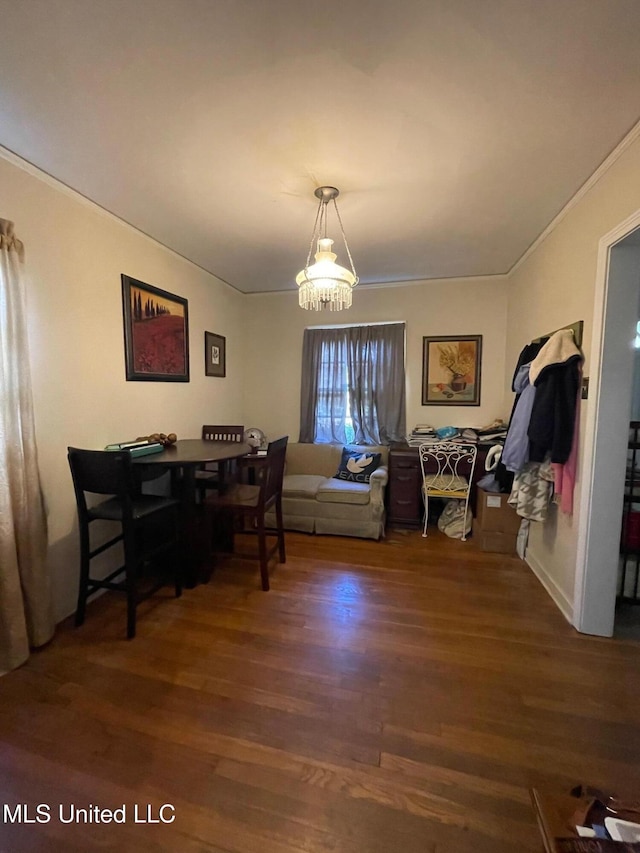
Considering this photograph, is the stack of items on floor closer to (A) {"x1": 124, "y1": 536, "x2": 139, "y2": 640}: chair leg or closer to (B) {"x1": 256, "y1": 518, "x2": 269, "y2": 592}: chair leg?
(B) {"x1": 256, "y1": 518, "x2": 269, "y2": 592}: chair leg

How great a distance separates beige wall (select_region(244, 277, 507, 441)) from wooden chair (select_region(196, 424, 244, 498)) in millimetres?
925

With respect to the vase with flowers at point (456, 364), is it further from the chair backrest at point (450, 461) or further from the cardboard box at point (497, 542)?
the cardboard box at point (497, 542)

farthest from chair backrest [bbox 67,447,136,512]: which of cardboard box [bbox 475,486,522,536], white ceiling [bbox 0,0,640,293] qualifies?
cardboard box [bbox 475,486,522,536]

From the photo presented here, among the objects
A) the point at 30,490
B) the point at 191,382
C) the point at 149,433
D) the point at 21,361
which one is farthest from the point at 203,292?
the point at 30,490

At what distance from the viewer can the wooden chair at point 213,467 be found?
112 inches

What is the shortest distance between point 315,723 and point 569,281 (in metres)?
2.80

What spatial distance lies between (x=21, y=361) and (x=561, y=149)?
2.83 m

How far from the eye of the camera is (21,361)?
5.81ft

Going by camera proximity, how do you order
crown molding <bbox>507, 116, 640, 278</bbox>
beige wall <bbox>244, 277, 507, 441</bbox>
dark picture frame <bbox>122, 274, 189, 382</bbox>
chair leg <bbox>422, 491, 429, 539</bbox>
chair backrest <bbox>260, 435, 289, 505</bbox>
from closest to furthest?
crown molding <bbox>507, 116, 640, 278</bbox> < chair backrest <bbox>260, 435, 289, 505</bbox> < dark picture frame <bbox>122, 274, 189, 382</bbox> < chair leg <bbox>422, 491, 429, 539</bbox> < beige wall <bbox>244, 277, 507, 441</bbox>

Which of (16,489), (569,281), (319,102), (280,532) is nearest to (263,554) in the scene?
(280,532)

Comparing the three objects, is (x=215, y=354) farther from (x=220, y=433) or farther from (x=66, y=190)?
(x=66, y=190)

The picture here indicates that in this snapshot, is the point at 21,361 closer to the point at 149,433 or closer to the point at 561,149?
the point at 149,433

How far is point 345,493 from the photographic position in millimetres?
3348

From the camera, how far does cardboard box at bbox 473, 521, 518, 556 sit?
10.1 ft
